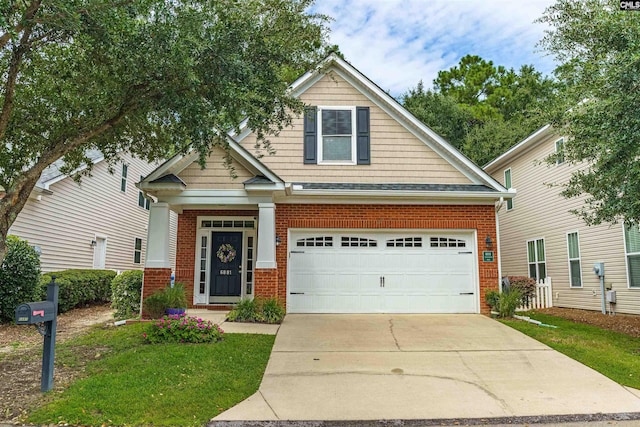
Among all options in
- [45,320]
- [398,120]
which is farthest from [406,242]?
[45,320]

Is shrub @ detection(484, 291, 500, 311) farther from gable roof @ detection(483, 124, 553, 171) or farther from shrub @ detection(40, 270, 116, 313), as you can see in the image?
shrub @ detection(40, 270, 116, 313)

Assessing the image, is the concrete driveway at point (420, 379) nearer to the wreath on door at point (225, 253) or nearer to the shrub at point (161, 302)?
the shrub at point (161, 302)

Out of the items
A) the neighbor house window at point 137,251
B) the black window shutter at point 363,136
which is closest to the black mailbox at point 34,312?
the black window shutter at point 363,136

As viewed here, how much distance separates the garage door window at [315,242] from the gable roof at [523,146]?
312 inches

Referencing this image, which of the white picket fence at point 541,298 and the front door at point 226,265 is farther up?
the front door at point 226,265

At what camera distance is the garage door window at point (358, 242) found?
1202 centimetres

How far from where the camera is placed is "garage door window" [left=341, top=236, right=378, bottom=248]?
12023 mm

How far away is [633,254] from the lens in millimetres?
12453

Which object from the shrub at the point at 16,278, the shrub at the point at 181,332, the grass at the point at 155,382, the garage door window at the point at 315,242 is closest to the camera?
the grass at the point at 155,382

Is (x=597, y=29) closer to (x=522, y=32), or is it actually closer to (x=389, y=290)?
(x=522, y=32)

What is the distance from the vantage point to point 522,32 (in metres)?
12.0

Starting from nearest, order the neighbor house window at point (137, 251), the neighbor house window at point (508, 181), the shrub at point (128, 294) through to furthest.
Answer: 1. the shrub at point (128, 294)
2. the neighbor house window at point (508, 181)
3. the neighbor house window at point (137, 251)

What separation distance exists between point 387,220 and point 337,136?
2.66 meters

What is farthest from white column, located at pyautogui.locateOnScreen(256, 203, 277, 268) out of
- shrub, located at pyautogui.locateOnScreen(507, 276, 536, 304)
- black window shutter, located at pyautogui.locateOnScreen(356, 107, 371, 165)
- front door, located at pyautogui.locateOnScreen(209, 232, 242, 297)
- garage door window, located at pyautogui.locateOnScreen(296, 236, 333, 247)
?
shrub, located at pyautogui.locateOnScreen(507, 276, 536, 304)
